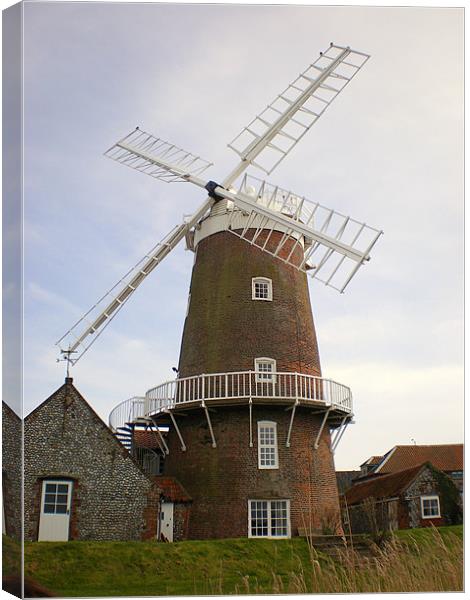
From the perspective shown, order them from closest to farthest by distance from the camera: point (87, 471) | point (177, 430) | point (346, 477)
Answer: point (87, 471) → point (177, 430) → point (346, 477)

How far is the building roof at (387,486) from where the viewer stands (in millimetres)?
25922

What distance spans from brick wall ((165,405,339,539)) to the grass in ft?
5.84

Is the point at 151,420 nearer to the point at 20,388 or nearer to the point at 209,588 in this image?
the point at 209,588

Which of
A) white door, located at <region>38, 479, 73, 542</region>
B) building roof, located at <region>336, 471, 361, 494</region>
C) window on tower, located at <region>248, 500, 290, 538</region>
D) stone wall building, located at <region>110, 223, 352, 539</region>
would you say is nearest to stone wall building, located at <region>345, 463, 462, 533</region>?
stone wall building, located at <region>110, 223, 352, 539</region>

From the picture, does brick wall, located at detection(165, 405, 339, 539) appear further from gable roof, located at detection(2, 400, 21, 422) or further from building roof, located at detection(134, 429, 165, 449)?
gable roof, located at detection(2, 400, 21, 422)

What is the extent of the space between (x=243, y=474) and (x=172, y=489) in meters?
2.01

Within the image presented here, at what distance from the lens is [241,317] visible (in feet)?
67.6

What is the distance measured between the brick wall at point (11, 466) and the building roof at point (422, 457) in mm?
23878

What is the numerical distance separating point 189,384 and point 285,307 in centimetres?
357

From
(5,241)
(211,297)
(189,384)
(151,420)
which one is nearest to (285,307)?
(211,297)

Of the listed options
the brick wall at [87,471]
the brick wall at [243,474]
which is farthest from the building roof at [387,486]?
the brick wall at [87,471]

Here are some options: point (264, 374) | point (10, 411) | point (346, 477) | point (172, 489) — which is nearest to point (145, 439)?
point (172, 489)

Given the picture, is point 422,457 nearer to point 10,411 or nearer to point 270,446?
point 270,446

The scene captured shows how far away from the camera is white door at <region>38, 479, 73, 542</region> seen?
17.0m
